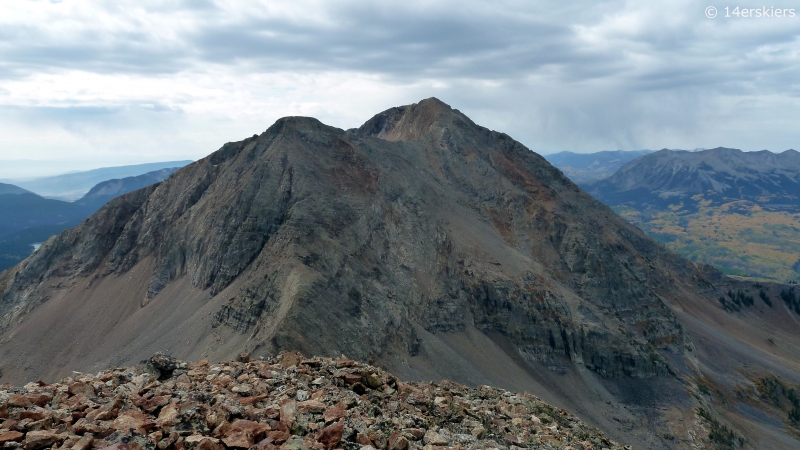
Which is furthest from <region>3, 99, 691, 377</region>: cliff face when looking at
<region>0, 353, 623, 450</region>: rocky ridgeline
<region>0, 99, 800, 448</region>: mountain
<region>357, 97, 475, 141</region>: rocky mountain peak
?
<region>0, 353, 623, 450</region>: rocky ridgeline

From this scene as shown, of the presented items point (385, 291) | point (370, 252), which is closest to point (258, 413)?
point (385, 291)

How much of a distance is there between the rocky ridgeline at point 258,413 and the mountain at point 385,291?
1289 inches

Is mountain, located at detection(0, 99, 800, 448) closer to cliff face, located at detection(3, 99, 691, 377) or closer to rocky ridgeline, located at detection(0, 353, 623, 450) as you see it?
cliff face, located at detection(3, 99, 691, 377)

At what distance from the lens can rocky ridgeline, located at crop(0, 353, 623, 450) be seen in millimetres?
14367

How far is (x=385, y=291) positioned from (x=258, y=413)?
5521 centimetres

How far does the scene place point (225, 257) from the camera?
7738 centimetres

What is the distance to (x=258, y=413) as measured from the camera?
16391mm

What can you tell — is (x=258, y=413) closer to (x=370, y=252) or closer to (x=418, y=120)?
(x=370, y=252)

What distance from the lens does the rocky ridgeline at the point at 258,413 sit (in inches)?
566

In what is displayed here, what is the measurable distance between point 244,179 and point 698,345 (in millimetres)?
101035

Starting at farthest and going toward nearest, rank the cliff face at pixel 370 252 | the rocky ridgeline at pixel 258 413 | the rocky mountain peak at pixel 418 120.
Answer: the rocky mountain peak at pixel 418 120, the cliff face at pixel 370 252, the rocky ridgeline at pixel 258 413

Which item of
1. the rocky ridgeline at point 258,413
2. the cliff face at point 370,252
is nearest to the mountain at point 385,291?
the cliff face at point 370,252

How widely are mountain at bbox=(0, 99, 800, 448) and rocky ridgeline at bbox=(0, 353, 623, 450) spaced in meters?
32.7

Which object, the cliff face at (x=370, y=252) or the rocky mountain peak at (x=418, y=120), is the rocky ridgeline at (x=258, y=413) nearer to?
the cliff face at (x=370, y=252)
